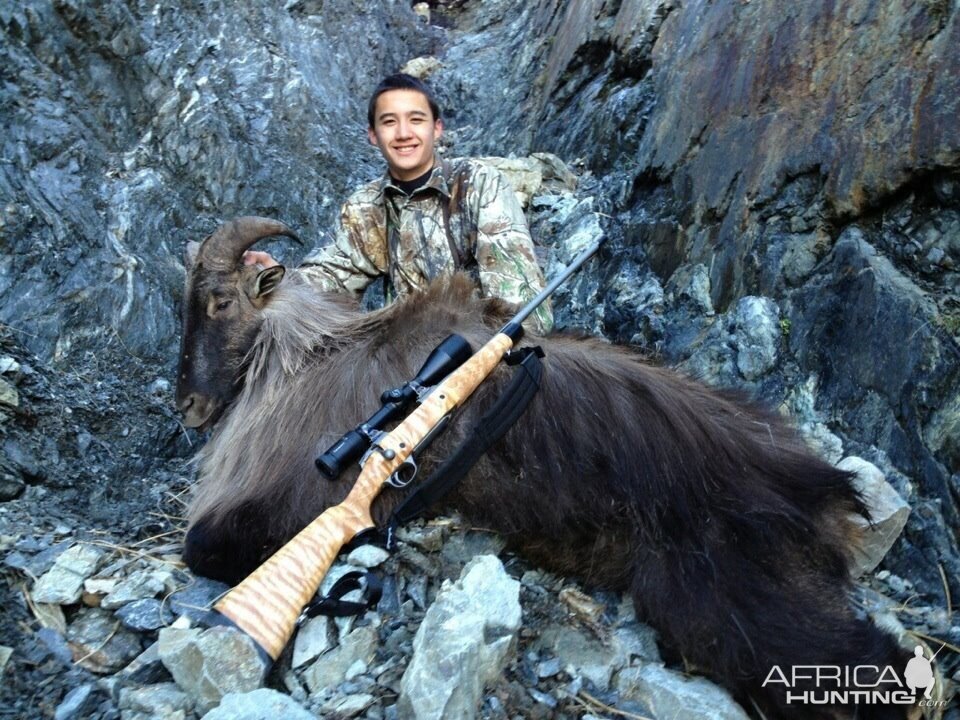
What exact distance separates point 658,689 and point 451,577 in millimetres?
758

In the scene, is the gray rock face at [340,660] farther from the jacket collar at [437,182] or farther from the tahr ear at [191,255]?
the jacket collar at [437,182]

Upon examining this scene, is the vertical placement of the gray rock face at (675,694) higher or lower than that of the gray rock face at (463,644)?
lower

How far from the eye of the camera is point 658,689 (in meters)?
2.20

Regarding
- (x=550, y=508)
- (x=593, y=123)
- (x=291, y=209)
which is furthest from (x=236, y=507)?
(x=593, y=123)

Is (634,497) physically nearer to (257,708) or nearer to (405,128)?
(257,708)

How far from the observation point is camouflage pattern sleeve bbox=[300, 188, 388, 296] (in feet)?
14.6

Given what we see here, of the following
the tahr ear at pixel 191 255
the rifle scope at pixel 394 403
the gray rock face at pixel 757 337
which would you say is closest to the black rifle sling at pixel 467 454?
the rifle scope at pixel 394 403

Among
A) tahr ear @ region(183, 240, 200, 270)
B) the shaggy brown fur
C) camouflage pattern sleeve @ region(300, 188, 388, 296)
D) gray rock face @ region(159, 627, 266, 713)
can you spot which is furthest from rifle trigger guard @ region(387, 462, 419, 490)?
camouflage pattern sleeve @ region(300, 188, 388, 296)

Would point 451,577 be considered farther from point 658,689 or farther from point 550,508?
point 658,689

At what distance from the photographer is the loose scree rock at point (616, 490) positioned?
7.59ft

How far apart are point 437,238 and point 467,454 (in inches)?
78.0

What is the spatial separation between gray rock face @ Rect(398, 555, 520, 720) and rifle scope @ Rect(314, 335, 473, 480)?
60 cm

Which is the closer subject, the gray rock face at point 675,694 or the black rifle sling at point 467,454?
the gray rock face at point 675,694

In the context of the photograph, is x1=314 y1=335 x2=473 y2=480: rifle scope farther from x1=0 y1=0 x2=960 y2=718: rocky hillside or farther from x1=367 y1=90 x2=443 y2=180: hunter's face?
x1=367 y1=90 x2=443 y2=180: hunter's face
